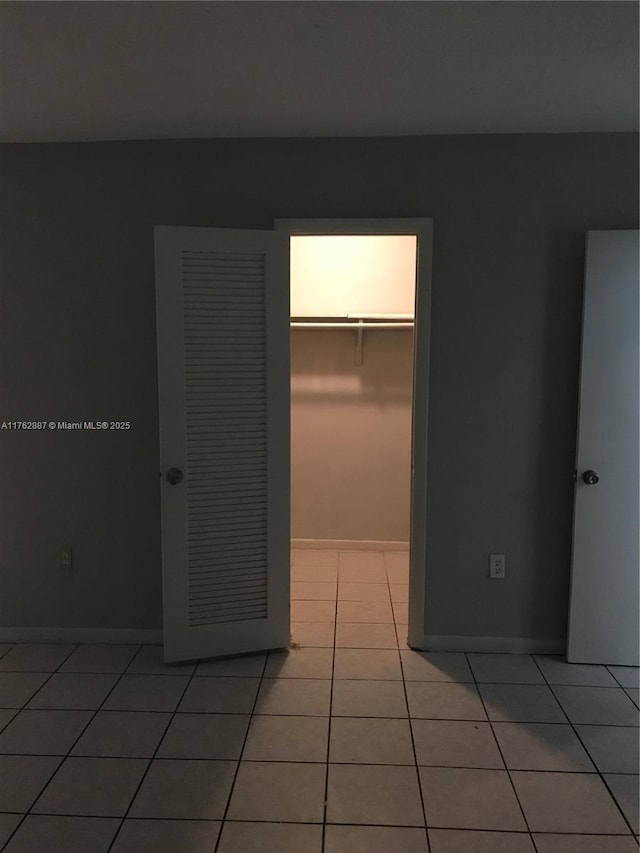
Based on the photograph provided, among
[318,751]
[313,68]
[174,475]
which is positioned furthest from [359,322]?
[318,751]

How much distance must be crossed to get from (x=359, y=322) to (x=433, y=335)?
126 cm

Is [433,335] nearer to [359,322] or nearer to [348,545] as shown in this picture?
[359,322]

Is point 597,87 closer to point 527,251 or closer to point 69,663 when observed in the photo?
point 527,251

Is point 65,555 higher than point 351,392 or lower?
lower

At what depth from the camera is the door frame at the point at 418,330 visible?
262 cm

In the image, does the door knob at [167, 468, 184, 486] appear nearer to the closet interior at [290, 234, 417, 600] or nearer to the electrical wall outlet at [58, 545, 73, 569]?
the electrical wall outlet at [58, 545, 73, 569]

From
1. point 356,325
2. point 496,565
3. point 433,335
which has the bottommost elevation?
point 496,565

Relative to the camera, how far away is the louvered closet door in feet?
8.13

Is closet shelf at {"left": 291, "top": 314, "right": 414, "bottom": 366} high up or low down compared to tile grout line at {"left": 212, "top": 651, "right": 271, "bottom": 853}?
up

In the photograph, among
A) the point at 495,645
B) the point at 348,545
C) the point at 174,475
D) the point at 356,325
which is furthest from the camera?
the point at 348,545

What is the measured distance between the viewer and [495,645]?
9.11 feet

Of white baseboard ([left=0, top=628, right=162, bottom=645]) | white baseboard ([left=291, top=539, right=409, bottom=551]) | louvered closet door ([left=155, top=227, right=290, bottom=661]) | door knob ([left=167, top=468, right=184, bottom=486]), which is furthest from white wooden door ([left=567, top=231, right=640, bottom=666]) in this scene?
white baseboard ([left=0, top=628, right=162, bottom=645])

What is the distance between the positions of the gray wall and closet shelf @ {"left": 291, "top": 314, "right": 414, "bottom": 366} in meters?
1.19

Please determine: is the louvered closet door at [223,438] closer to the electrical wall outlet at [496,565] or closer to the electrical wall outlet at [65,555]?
the electrical wall outlet at [65,555]
